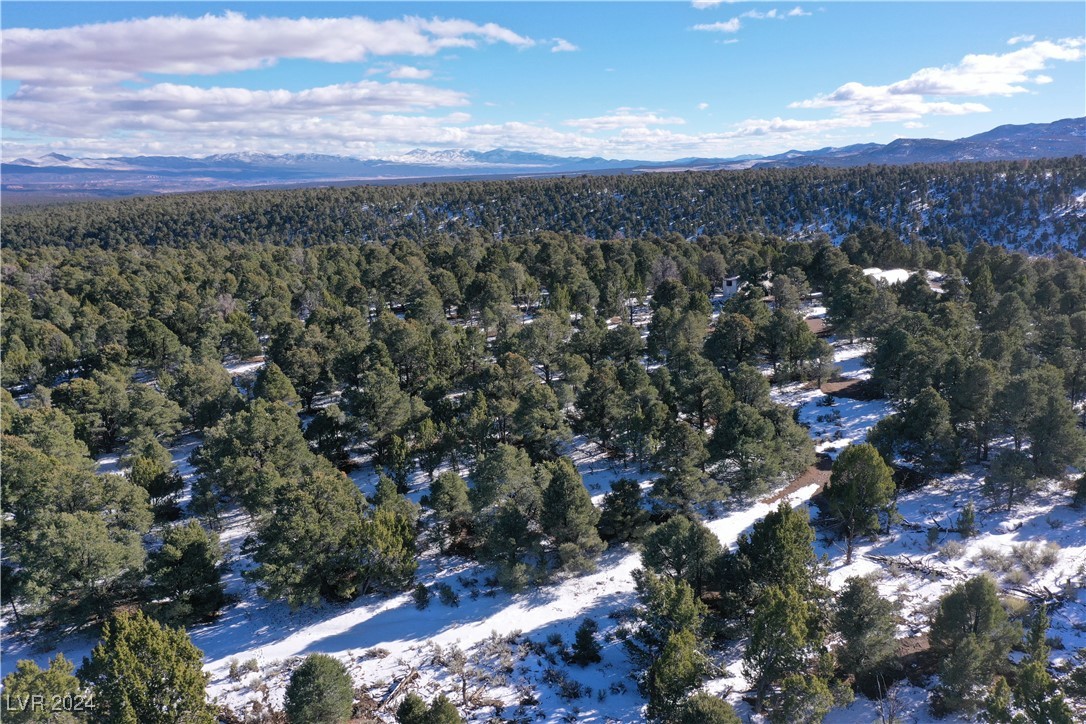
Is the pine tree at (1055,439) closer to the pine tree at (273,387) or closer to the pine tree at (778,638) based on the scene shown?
the pine tree at (778,638)

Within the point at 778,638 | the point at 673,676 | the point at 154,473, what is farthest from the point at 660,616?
the point at 154,473

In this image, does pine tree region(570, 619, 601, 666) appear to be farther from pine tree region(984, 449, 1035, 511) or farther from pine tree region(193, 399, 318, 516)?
pine tree region(984, 449, 1035, 511)

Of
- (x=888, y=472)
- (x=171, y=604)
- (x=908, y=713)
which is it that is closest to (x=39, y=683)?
(x=171, y=604)

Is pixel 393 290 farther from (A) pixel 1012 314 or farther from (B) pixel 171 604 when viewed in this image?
(A) pixel 1012 314

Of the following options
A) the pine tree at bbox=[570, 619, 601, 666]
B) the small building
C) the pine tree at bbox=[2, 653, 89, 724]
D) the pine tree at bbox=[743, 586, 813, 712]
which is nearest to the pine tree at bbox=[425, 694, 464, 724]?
the pine tree at bbox=[570, 619, 601, 666]

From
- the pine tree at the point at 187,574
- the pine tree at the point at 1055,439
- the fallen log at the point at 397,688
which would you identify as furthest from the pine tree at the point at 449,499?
the pine tree at the point at 1055,439
